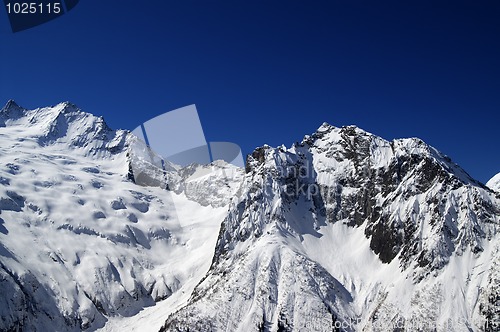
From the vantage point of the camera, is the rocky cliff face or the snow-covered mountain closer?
the rocky cliff face

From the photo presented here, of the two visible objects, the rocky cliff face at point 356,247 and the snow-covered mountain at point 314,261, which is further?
the snow-covered mountain at point 314,261

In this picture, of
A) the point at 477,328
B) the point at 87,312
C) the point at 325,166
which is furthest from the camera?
the point at 325,166

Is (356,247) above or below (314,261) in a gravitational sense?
above

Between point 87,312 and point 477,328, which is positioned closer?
point 477,328

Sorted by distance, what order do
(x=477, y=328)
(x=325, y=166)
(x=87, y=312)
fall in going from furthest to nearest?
(x=325, y=166) → (x=87, y=312) → (x=477, y=328)

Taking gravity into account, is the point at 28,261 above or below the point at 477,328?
above

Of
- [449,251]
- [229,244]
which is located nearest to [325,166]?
[229,244]

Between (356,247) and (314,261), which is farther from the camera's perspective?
(356,247)

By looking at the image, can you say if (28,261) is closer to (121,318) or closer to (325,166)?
(121,318)

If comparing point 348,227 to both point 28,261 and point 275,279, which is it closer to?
point 275,279

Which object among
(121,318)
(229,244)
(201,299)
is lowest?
(121,318)
